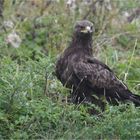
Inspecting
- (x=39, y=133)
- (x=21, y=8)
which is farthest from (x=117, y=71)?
(x=39, y=133)

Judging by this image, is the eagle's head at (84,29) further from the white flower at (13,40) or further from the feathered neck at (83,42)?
the white flower at (13,40)

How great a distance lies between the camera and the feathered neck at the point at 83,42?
8797 millimetres

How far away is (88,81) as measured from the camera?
837cm

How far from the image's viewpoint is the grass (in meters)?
7.13

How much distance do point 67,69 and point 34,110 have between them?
107 cm

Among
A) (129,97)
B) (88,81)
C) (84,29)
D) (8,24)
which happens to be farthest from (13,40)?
(129,97)

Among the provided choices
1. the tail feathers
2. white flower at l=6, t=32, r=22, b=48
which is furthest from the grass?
the tail feathers

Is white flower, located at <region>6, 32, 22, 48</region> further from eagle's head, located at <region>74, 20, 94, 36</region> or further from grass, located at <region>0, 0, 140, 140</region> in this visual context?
eagle's head, located at <region>74, 20, 94, 36</region>

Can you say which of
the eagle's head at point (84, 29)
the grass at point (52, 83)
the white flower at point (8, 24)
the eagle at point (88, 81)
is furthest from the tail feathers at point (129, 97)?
the white flower at point (8, 24)

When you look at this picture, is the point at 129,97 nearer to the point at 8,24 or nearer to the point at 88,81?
the point at 88,81

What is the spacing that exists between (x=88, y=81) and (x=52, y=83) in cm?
45

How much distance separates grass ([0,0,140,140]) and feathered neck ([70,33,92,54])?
1.18 feet

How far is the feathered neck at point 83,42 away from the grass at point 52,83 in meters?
0.36

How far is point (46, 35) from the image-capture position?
1145 centimetres
